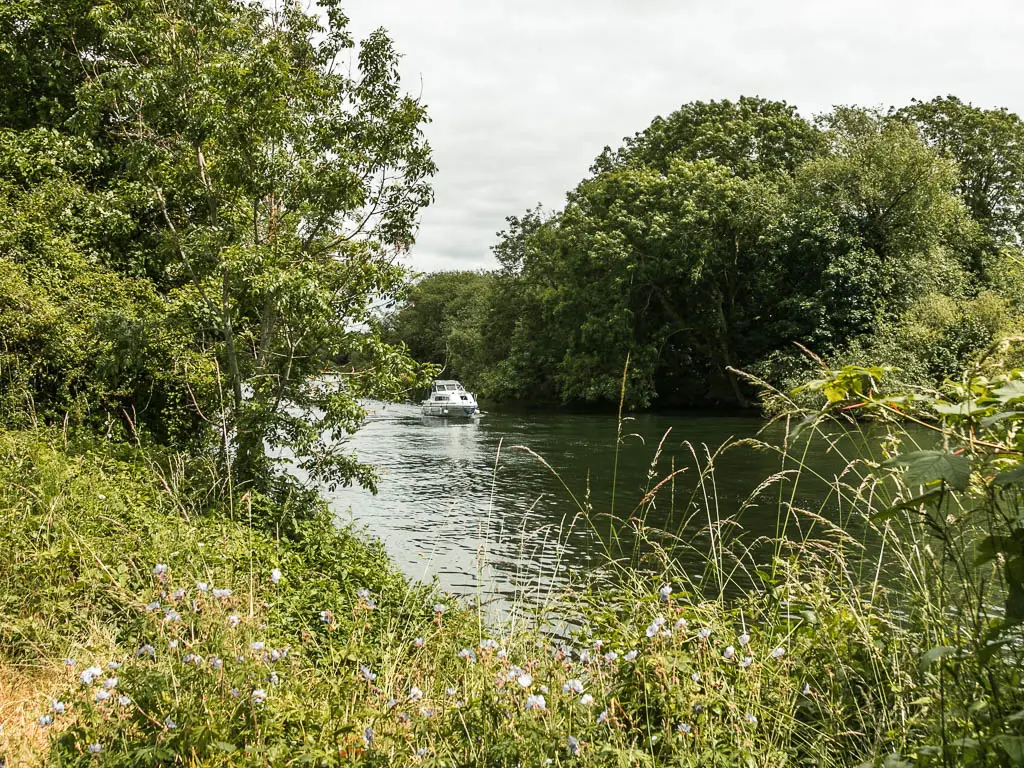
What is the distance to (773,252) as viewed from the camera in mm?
34969

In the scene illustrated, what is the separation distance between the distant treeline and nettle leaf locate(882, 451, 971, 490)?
27.0 meters

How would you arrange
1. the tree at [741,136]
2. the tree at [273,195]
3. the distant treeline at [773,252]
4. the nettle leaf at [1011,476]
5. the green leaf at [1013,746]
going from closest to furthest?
1. the nettle leaf at [1011,476]
2. the green leaf at [1013,746]
3. the tree at [273,195]
4. the distant treeline at [773,252]
5. the tree at [741,136]

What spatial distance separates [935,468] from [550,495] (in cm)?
1487

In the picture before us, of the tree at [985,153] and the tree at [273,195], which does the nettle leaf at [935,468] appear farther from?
the tree at [985,153]

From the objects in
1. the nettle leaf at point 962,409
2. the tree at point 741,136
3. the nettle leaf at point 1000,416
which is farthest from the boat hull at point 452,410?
the nettle leaf at point 1000,416

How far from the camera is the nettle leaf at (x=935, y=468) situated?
5.83 ft

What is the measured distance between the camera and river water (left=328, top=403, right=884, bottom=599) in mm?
9094

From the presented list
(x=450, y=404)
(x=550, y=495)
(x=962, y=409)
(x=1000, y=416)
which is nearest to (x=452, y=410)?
(x=450, y=404)

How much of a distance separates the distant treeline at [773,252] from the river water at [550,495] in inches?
252

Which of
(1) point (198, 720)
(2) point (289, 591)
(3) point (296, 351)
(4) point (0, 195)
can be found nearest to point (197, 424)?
(3) point (296, 351)

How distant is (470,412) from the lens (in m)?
38.7

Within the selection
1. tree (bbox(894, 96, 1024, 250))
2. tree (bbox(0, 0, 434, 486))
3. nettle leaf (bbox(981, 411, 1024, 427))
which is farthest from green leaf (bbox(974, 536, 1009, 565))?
tree (bbox(894, 96, 1024, 250))

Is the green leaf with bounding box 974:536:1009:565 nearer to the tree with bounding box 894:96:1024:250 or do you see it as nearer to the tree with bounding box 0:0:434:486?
the tree with bounding box 0:0:434:486

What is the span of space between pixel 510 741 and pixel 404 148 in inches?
341
